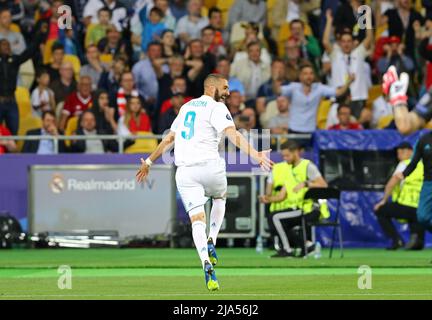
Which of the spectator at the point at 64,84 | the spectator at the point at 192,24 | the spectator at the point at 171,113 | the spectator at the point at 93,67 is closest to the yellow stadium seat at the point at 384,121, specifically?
the spectator at the point at 171,113

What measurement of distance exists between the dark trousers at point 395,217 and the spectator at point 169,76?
5.27m

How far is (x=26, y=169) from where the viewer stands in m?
26.8

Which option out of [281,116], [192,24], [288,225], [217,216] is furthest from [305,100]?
[217,216]

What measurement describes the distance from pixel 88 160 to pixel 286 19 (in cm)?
568

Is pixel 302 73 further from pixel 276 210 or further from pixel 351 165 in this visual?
pixel 276 210

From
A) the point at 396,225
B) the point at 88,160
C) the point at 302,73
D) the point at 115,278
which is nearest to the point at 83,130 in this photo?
the point at 88,160

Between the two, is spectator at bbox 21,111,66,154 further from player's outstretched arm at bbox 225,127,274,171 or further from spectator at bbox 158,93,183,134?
player's outstretched arm at bbox 225,127,274,171

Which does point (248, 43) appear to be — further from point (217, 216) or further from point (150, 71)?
point (217, 216)

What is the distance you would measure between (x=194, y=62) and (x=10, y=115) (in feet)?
12.8

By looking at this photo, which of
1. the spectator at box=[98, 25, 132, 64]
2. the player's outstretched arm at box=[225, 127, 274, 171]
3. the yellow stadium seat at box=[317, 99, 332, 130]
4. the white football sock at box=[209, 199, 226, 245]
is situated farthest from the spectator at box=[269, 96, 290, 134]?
the player's outstretched arm at box=[225, 127, 274, 171]

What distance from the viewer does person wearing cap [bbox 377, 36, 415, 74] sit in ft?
92.7

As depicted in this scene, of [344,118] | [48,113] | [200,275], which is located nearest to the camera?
[200,275]

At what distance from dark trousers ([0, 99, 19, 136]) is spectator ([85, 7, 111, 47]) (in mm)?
2479

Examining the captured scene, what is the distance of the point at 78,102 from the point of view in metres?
28.0
